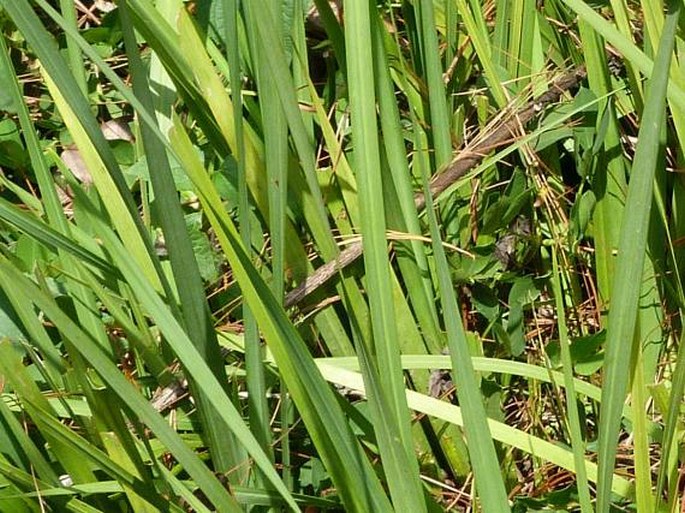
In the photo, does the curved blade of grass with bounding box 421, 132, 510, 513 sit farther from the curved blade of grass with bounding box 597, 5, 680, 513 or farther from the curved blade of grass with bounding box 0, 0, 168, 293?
the curved blade of grass with bounding box 0, 0, 168, 293

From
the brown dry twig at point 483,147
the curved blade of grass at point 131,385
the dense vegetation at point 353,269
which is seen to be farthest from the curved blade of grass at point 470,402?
the brown dry twig at point 483,147

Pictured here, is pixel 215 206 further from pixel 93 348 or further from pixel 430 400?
pixel 430 400

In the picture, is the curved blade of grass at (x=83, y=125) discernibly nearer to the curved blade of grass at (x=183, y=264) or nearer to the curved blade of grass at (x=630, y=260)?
the curved blade of grass at (x=183, y=264)

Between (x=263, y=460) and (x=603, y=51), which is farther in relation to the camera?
(x=603, y=51)

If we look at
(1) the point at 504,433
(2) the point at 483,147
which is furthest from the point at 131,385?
(2) the point at 483,147

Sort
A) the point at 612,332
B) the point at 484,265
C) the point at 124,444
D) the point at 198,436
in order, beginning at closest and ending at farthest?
the point at 612,332 < the point at 124,444 < the point at 198,436 < the point at 484,265

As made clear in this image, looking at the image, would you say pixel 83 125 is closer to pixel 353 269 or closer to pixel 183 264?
pixel 183 264

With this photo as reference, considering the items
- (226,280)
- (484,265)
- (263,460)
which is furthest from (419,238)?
(263,460)
